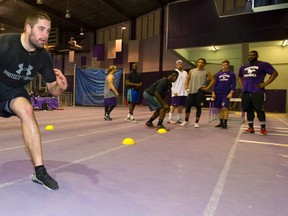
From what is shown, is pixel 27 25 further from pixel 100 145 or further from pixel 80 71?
pixel 80 71

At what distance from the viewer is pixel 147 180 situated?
7.80ft

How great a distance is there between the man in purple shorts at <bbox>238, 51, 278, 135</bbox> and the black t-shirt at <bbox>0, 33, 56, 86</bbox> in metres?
4.24

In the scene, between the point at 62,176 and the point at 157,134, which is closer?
the point at 62,176

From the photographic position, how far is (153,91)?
229 inches

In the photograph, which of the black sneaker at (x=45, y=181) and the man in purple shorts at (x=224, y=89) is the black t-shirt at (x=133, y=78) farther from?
the black sneaker at (x=45, y=181)

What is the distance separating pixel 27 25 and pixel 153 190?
5.58ft

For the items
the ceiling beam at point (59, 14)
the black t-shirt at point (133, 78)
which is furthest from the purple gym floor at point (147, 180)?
the ceiling beam at point (59, 14)

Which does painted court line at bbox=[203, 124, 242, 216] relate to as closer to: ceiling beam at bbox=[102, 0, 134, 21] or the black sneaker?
the black sneaker

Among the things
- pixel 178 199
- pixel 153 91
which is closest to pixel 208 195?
pixel 178 199

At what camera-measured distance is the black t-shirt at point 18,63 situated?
7.20 feet

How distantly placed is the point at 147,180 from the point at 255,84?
3943mm

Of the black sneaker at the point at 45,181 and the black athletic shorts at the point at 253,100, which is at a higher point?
the black athletic shorts at the point at 253,100

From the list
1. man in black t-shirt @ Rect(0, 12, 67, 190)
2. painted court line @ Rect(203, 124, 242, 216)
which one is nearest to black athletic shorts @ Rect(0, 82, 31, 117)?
man in black t-shirt @ Rect(0, 12, 67, 190)

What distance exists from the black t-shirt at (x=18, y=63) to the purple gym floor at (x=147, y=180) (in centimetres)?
88
